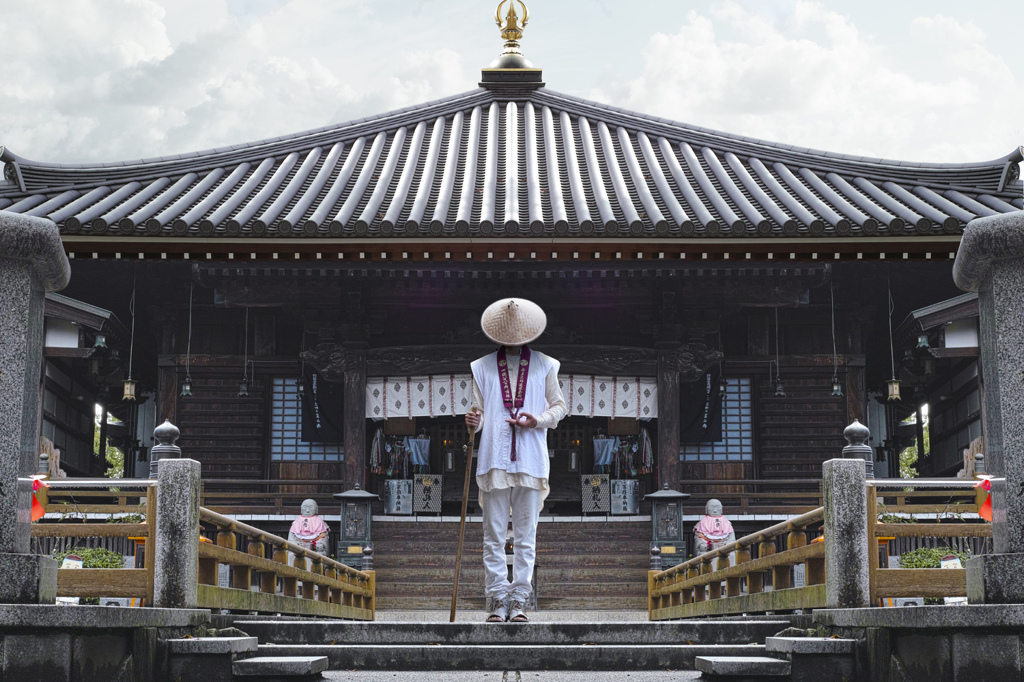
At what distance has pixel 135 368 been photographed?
19953 mm

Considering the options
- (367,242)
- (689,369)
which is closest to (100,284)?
(367,242)

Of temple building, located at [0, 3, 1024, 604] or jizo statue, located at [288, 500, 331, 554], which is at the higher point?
temple building, located at [0, 3, 1024, 604]

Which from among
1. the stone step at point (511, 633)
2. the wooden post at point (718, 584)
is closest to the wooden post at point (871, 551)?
the stone step at point (511, 633)

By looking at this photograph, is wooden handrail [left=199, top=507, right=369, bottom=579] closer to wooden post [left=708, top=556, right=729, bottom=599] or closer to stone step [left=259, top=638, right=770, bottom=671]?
stone step [left=259, top=638, right=770, bottom=671]

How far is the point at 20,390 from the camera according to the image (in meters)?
6.37

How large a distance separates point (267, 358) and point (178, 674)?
1200 centimetres

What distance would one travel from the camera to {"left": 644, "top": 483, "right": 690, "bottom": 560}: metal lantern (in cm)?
1590

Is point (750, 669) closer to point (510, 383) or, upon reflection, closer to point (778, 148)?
point (510, 383)

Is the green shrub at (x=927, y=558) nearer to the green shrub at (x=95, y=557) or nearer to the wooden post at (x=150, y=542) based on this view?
the wooden post at (x=150, y=542)

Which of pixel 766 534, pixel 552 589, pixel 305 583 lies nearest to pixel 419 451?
pixel 552 589

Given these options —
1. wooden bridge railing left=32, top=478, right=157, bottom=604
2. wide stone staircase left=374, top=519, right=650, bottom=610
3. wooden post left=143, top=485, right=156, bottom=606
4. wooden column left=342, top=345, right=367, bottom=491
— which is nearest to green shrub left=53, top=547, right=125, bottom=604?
wooden bridge railing left=32, top=478, right=157, bottom=604

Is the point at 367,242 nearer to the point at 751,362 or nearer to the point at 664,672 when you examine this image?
the point at 751,362

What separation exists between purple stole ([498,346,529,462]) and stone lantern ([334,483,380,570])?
814 cm

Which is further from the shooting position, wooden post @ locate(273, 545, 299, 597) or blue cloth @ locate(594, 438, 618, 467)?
blue cloth @ locate(594, 438, 618, 467)
